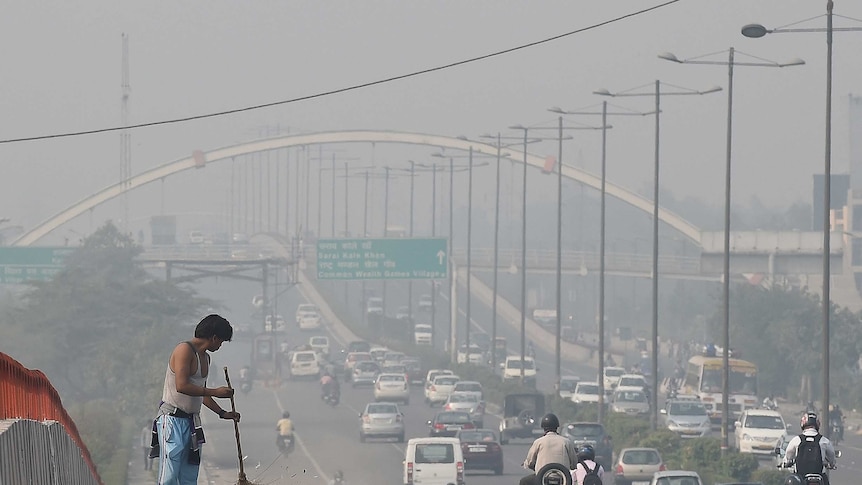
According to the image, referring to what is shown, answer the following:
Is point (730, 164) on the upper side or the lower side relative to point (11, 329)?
upper

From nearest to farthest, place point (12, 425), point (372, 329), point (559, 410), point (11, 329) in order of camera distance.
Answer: point (12, 425)
point (559, 410)
point (11, 329)
point (372, 329)

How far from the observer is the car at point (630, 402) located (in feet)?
225

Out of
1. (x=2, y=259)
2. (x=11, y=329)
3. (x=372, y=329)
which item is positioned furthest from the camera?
(x=372, y=329)

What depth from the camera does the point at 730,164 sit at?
48.2 m

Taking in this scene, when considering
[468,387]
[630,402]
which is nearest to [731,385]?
[630,402]

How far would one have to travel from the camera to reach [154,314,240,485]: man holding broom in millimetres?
11094

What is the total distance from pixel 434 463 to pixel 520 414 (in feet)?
67.3

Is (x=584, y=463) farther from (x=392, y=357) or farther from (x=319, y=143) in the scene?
(x=319, y=143)

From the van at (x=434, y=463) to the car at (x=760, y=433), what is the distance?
14599 millimetres

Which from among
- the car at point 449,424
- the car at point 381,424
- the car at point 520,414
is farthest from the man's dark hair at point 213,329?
the car at point 381,424

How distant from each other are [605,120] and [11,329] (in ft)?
120

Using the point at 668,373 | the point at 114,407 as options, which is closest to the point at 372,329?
the point at 668,373

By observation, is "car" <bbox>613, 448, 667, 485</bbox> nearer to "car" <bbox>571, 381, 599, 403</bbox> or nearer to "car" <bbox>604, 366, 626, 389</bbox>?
"car" <bbox>571, 381, 599, 403</bbox>

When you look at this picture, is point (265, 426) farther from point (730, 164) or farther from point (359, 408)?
point (730, 164)
